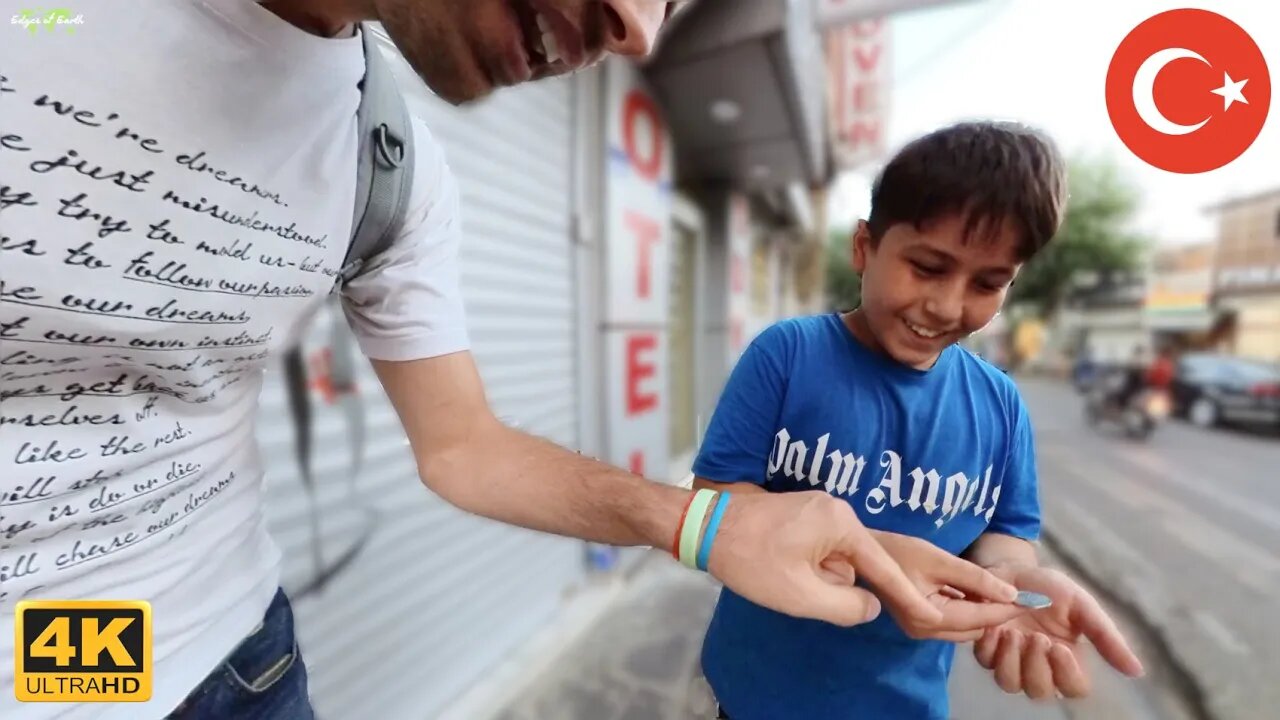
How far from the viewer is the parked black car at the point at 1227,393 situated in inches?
151

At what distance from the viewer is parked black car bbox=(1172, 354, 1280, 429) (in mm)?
3848

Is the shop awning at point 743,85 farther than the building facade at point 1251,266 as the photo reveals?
Yes

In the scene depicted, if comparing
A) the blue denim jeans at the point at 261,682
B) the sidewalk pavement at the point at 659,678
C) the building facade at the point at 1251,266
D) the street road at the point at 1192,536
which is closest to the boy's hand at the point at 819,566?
the sidewalk pavement at the point at 659,678

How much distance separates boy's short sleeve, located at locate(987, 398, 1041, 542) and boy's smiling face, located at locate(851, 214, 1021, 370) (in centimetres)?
18

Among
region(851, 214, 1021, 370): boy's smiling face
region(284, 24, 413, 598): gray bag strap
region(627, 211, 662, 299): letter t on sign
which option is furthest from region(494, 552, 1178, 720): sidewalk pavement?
region(627, 211, 662, 299): letter t on sign

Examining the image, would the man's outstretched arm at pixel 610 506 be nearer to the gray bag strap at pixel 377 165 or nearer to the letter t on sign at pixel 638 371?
the gray bag strap at pixel 377 165

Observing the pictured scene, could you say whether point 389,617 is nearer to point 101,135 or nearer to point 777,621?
point 777,621

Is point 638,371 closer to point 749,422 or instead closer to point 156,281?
point 749,422

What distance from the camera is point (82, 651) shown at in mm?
735

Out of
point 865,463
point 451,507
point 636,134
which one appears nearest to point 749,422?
point 865,463

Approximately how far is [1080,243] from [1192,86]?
37 cm

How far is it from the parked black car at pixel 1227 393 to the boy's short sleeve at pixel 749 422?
12.7ft

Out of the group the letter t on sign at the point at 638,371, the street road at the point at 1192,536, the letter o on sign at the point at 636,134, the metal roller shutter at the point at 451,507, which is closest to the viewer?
the metal roller shutter at the point at 451,507

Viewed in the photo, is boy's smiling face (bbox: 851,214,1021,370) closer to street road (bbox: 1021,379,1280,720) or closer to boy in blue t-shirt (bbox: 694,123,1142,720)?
boy in blue t-shirt (bbox: 694,123,1142,720)
